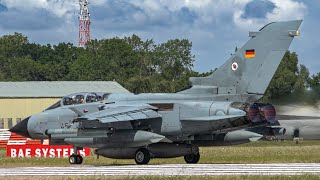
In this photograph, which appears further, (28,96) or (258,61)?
(28,96)

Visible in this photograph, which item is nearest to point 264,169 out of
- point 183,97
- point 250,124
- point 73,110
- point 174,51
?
point 250,124

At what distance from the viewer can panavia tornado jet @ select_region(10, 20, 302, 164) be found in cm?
3167

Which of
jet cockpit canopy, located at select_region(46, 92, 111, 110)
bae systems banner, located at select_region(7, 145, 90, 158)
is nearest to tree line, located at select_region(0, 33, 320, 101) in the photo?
bae systems banner, located at select_region(7, 145, 90, 158)

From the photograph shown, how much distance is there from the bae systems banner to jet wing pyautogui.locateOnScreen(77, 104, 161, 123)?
10.7m

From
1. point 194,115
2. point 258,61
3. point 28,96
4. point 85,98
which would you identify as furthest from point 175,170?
point 28,96

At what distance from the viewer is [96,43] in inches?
5172

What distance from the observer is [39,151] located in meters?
43.2

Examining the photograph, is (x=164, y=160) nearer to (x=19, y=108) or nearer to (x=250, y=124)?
(x=250, y=124)

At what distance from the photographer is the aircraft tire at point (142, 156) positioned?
32281 millimetres

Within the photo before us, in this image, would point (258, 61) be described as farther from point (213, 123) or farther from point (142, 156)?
point (142, 156)

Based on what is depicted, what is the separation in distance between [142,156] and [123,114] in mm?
1783

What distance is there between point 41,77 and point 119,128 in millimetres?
89715

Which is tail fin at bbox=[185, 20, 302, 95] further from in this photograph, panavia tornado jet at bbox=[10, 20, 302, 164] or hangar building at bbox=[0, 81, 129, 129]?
hangar building at bbox=[0, 81, 129, 129]

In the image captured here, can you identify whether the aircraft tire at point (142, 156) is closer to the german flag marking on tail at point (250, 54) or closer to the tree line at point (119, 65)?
the german flag marking on tail at point (250, 54)
